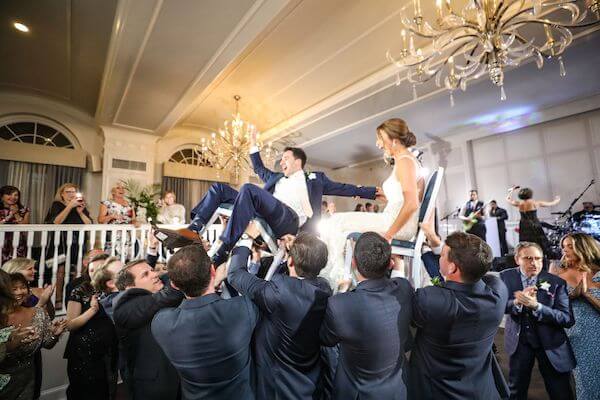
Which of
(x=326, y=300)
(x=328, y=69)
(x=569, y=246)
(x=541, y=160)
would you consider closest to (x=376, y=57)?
(x=328, y=69)

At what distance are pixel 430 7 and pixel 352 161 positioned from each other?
697cm

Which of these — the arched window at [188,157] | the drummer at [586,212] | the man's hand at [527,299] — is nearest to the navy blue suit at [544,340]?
the man's hand at [527,299]

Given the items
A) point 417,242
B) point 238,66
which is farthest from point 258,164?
point 238,66

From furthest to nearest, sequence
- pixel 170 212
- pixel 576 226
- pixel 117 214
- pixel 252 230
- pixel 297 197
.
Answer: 1. pixel 576 226
2. pixel 170 212
3. pixel 117 214
4. pixel 297 197
5. pixel 252 230

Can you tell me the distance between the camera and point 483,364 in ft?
4.64

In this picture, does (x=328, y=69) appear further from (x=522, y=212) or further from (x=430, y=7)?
(x=522, y=212)

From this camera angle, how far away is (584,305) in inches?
80.1

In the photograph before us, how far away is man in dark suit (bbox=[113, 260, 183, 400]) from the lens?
1.55 meters

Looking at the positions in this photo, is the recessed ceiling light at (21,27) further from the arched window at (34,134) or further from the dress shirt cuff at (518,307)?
the dress shirt cuff at (518,307)

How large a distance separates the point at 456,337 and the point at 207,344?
3.64 ft

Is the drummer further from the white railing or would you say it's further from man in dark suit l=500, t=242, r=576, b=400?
the white railing

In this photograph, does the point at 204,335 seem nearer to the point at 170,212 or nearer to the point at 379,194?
the point at 379,194

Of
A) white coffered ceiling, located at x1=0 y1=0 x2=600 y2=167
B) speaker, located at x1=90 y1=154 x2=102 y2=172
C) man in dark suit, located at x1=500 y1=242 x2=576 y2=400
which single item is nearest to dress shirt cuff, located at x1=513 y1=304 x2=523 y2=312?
man in dark suit, located at x1=500 y1=242 x2=576 y2=400

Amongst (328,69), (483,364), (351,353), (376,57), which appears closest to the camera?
(351,353)
